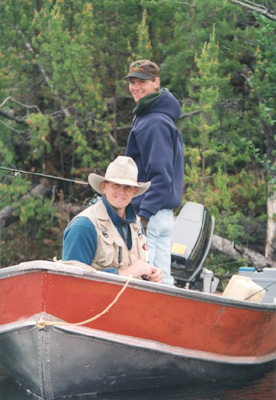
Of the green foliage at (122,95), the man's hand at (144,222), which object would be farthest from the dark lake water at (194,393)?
the green foliage at (122,95)

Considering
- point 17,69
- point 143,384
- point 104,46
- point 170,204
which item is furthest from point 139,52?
point 143,384

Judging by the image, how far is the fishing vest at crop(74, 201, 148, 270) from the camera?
616 centimetres

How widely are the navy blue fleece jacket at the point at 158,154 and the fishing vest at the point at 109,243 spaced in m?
0.50

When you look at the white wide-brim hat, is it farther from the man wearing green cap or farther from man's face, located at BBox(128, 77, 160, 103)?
man's face, located at BBox(128, 77, 160, 103)

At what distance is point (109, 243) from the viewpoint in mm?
6184

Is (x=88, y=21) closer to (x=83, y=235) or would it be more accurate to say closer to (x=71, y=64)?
(x=71, y=64)

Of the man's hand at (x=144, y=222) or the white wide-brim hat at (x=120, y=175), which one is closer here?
the white wide-brim hat at (x=120, y=175)

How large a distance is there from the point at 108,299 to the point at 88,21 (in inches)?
231

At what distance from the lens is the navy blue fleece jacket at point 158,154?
6.89m

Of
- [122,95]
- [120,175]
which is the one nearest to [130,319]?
[120,175]

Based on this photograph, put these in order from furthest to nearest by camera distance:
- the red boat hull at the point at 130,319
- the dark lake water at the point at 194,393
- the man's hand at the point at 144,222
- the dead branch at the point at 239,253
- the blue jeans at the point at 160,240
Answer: the dead branch at the point at 239,253
the blue jeans at the point at 160,240
the man's hand at the point at 144,222
the dark lake water at the point at 194,393
the red boat hull at the point at 130,319

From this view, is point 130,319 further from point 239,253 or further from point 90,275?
point 239,253

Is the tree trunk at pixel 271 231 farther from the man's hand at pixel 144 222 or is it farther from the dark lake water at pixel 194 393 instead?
the man's hand at pixel 144 222

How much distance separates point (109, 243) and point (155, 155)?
0.97 metres
